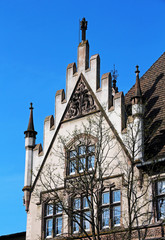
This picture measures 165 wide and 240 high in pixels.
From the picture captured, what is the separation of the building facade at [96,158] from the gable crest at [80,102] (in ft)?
0.15

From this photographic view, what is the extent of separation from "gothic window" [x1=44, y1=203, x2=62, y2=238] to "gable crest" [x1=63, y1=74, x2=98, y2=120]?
14.5 ft

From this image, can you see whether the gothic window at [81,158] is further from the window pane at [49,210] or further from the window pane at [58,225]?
the window pane at [58,225]

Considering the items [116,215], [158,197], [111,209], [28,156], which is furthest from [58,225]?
[158,197]

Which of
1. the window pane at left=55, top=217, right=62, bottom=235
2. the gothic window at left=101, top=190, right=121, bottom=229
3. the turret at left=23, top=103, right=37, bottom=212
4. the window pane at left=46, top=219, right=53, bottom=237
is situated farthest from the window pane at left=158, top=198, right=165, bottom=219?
the turret at left=23, top=103, right=37, bottom=212

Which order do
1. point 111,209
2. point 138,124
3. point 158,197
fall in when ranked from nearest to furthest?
point 158,197 < point 138,124 < point 111,209

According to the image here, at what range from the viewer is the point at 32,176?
88.5 ft

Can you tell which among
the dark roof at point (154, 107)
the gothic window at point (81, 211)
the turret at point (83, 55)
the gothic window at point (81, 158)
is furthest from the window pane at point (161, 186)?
the turret at point (83, 55)

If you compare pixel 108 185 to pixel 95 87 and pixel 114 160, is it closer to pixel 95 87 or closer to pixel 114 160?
pixel 114 160

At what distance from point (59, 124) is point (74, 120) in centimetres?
85

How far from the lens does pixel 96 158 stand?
22266 millimetres

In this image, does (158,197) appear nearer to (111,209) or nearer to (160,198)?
(160,198)

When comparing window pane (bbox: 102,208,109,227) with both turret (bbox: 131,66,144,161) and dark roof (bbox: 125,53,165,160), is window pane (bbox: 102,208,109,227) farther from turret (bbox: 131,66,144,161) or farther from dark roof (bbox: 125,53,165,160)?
dark roof (bbox: 125,53,165,160)

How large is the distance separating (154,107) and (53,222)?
6895 mm

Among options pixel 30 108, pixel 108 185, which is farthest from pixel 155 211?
pixel 30 108
